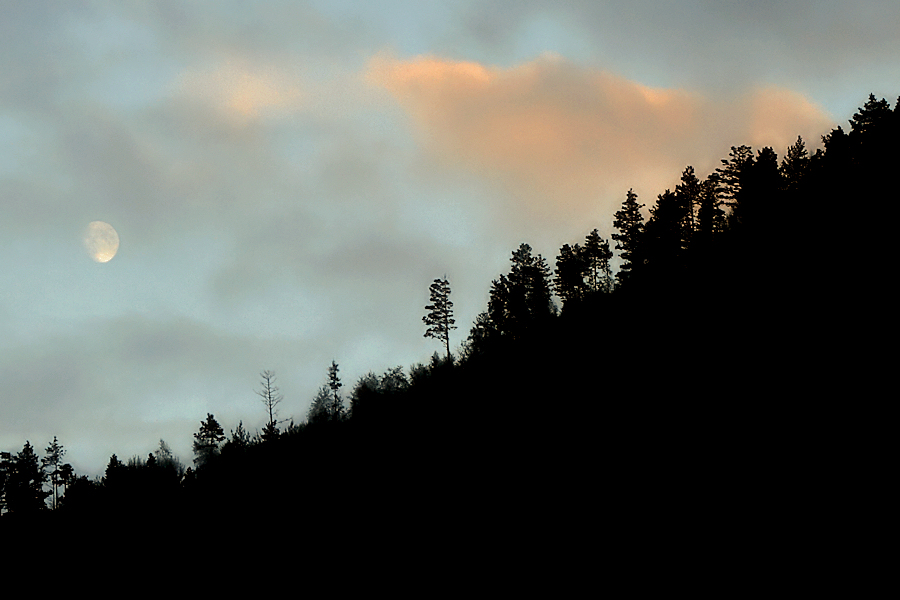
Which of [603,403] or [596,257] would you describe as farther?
[596,257]

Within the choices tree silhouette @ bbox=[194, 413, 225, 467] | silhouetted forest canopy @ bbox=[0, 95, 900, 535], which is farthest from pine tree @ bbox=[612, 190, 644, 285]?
tree silhouette @ bbox=[194, 413, 225, 467]

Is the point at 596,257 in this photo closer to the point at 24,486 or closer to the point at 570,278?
the point at 570,278

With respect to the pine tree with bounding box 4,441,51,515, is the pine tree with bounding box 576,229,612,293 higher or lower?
higher

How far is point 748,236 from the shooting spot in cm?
6288

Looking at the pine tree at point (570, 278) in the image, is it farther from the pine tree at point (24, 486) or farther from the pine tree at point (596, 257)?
the pine tree at point (24, 486)

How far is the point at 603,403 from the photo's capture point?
3475cm

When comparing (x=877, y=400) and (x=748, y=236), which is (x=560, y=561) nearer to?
(x=877, y=400)

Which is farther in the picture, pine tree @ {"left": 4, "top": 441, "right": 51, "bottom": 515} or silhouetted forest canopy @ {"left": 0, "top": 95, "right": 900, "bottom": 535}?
pine tree @ {"left": 4, "top": 441, "right": 51, "bottom": 515}

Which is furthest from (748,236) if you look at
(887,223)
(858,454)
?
(858,454)

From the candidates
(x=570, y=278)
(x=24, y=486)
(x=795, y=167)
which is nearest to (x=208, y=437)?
(x=24, y=486)

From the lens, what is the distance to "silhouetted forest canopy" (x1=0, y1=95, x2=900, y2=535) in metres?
25.9

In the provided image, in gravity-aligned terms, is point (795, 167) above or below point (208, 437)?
A: above

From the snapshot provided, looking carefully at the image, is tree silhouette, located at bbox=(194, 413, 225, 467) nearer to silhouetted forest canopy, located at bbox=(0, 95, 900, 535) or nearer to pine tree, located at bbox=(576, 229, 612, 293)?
silhouetted forest canopy, located at bbox=(0, 95, 900, 535)

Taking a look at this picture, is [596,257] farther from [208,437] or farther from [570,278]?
[208,437]
